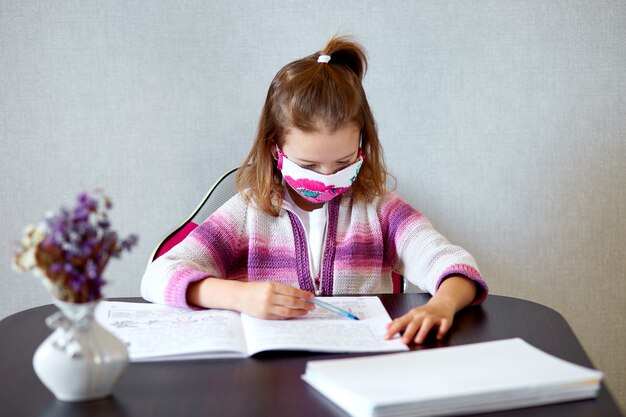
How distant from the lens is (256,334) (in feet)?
3.52

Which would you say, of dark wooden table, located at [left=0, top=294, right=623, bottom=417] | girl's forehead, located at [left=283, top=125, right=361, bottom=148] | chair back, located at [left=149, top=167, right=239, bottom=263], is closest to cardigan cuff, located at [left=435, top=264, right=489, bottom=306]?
dark wooden table, located at [left=0, top=294, right=623, bottom=417]

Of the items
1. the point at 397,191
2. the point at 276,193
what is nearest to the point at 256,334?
the point at 276,193

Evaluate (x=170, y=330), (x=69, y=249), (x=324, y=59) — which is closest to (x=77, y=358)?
(x=69, y=249)

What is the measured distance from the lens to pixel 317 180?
1.45m

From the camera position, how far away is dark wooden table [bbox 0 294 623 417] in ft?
2.72

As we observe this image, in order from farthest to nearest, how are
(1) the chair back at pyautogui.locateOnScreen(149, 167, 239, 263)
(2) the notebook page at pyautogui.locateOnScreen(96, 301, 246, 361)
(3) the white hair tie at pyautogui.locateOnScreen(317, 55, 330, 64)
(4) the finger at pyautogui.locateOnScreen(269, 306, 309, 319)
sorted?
(1) the chair back at pyautogui.locateOnScreen(149, 167, 239, 263), (3) the white hair tie at pyautogui.locateOnScreen(317, 55, 330, 64), (4) the finger at pyautogui.locateOnScreen(269, 306, 309, 319), (2) the notebook page at pyautogui.locateOnScreen(96, 301, 246, 361)

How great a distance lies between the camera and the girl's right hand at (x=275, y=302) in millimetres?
1155

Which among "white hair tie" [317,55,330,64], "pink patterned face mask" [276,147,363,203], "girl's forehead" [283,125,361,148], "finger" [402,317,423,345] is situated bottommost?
"finger" [402,317,423,345]

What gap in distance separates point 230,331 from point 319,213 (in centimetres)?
54

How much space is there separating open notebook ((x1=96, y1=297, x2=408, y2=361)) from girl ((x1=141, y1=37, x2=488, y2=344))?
149mm

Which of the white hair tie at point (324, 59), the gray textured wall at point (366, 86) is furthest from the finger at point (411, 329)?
the gray textured wall at point (366, 86)

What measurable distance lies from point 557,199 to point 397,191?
43 centimetres

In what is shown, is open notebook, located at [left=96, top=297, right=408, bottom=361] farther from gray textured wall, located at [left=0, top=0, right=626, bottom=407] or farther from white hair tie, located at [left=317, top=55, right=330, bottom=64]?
gray textured wall, located at [left=0, top=0, right=626, bottom=407]

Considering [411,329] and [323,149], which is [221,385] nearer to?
[411,329]
